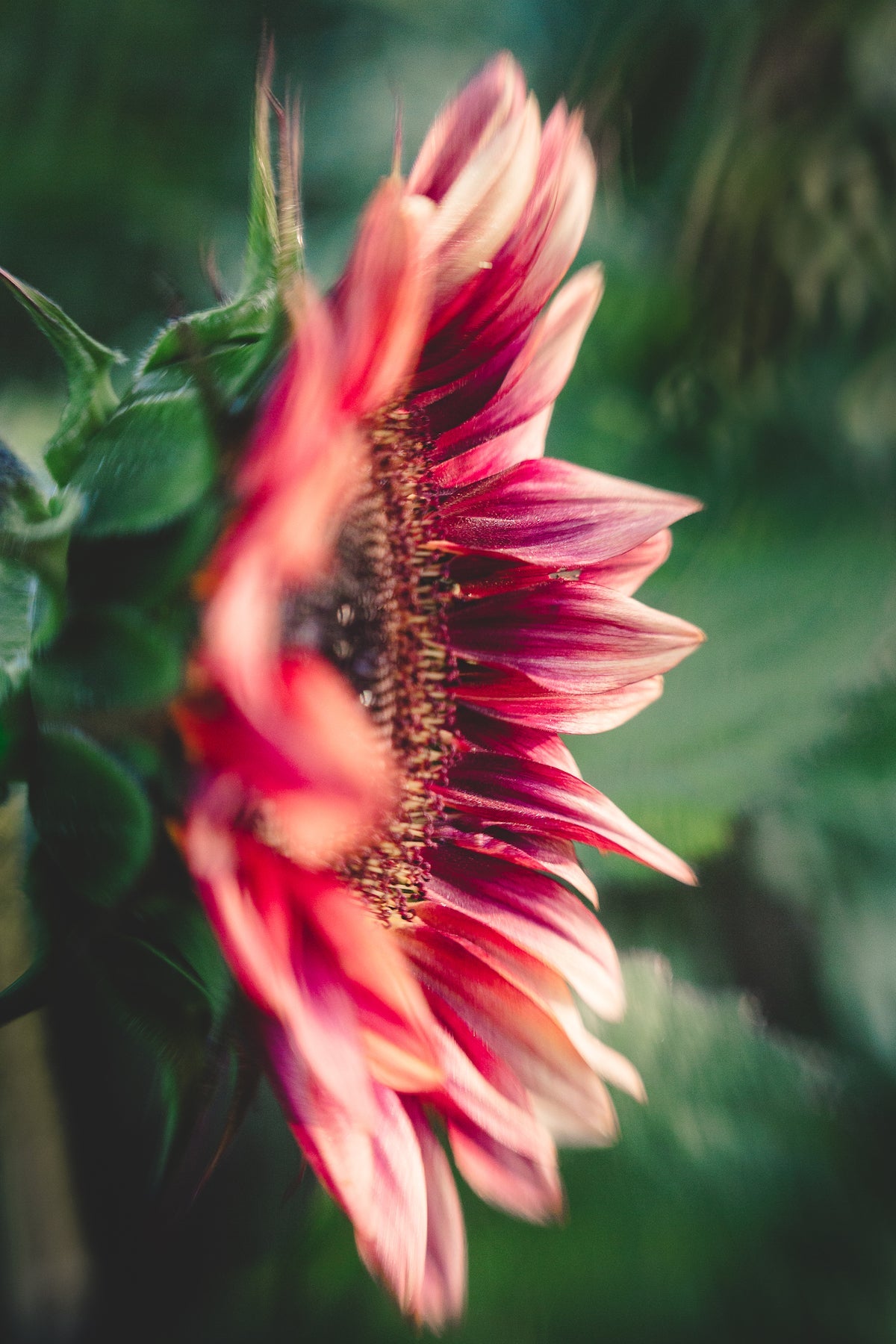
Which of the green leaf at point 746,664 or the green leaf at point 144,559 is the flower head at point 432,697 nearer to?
the green leaf at point 144,559

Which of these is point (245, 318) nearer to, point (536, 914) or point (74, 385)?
point (74, 385)

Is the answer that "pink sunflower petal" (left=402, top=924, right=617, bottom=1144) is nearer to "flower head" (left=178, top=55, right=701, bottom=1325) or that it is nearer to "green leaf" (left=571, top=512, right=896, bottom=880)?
"flower head" (left=178, top=55, right=701, bottom=1325)

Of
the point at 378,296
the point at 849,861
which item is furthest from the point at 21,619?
the point at 849,861

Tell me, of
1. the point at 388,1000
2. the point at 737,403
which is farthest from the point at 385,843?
the point at 737,403

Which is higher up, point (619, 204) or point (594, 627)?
point (619, 204)

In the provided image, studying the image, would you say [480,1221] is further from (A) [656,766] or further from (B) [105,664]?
(B) [105,664]

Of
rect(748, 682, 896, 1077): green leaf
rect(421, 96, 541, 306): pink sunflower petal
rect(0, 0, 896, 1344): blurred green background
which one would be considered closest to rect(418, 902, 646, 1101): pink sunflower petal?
rect(0, 0, 896, 1344): blurred green background
